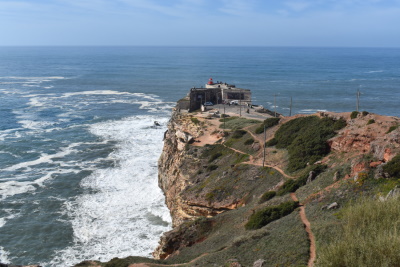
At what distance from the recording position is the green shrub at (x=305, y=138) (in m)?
32.3

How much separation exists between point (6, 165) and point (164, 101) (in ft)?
174

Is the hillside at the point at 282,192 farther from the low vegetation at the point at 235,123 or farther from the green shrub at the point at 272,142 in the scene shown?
the low vegetation at the point at 235,123

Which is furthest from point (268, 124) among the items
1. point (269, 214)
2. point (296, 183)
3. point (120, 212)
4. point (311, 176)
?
point (269, 214)

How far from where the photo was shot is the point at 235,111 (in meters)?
60.9

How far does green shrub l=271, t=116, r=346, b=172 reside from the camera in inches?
→ 1272

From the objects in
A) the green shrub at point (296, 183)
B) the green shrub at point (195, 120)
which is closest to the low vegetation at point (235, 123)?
the green shrub at point (195, 120)

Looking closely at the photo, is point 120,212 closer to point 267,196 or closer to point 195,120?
point 267,196

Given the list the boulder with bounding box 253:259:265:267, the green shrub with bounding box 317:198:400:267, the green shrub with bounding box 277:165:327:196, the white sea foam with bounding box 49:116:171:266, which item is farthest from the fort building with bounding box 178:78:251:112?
the green shrub with bounding box 317:198:400:267

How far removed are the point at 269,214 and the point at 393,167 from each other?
789cm

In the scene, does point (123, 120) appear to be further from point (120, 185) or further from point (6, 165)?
point (120, 185)

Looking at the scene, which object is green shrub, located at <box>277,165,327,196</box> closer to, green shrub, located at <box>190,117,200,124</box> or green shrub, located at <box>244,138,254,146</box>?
green shrub, located at <box>244,138,254,146</box>

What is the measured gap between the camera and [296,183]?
27.9 m


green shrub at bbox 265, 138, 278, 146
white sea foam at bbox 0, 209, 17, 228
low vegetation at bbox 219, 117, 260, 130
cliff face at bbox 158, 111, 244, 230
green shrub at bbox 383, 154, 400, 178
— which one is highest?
green shrub at bbox 383, 154, 400, 178

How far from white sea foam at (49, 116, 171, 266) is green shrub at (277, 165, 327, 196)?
41.3 feet
